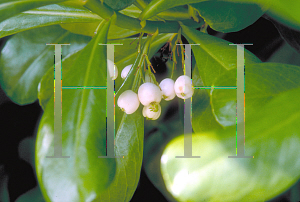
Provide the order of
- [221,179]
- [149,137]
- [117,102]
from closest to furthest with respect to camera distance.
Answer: [221,179]
[117,102]
[149,137]

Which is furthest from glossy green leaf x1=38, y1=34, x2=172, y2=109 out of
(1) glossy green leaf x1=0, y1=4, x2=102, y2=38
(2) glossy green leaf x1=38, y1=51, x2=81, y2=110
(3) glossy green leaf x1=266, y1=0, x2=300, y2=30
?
(3) glossy green leaf x1=266, y1=0, x2=300, y2=30

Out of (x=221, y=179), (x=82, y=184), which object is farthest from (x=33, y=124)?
(x=221, y=179)

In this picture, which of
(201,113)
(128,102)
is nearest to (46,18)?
(128,102)

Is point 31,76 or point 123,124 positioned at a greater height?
point 31,76

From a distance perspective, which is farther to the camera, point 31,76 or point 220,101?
point 31,76

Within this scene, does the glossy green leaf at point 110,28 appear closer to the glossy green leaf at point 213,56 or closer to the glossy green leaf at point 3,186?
the glossy green leaf at point 213,56

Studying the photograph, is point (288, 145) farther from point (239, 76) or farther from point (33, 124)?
point (33, 124)

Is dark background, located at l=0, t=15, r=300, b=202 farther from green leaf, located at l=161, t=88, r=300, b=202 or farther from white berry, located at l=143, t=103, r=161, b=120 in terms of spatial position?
green leaf, located at l=161, t=88, r=300, b=202
